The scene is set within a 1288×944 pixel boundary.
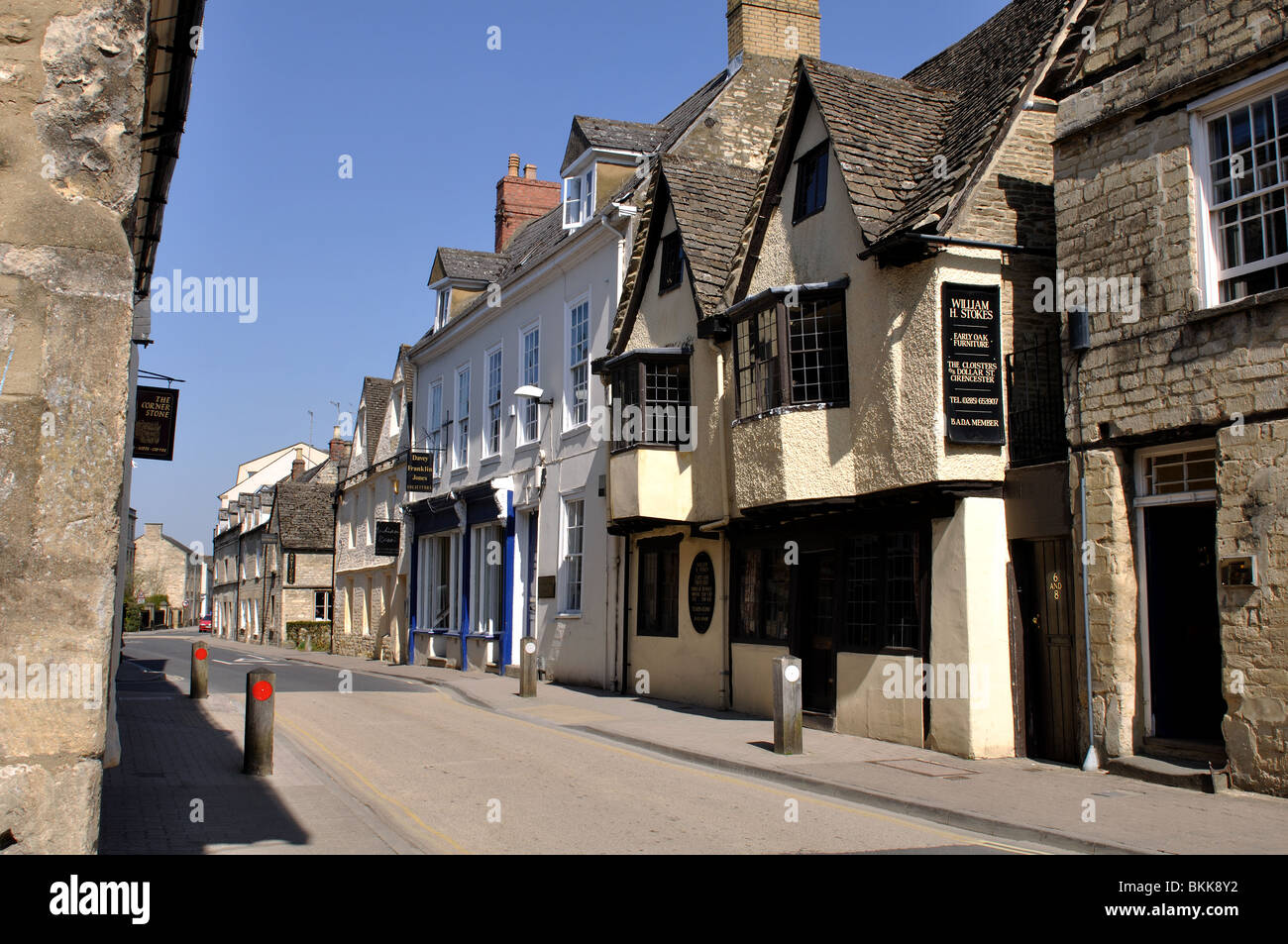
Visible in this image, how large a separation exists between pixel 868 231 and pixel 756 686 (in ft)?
22.9

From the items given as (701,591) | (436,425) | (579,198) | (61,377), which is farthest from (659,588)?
(61,377)

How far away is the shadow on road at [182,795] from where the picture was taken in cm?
757

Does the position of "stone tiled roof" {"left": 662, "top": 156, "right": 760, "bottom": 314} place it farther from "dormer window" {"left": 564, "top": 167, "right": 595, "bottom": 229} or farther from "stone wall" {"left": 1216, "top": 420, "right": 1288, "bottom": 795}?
"stone wall" {"left": 1216, "top": 420, "right": 1288, "bottom": 795}

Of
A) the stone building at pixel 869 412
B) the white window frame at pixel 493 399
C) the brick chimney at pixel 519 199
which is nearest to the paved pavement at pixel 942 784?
the stone building at pixel 869 412

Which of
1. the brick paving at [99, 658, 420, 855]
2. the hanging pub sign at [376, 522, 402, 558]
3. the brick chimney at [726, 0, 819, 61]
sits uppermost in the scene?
the brick chimney at [726, 0, 819, 61]

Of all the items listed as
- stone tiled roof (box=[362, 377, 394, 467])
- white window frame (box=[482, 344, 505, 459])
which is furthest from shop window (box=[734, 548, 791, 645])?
stone tiled roof (box=[362, 377, 394, 467])

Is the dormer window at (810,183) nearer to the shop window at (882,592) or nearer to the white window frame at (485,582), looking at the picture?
the shop window at (882,592)

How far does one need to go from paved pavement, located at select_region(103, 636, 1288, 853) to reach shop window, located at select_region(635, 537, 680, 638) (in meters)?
1.72

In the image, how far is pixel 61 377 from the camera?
3225 mm

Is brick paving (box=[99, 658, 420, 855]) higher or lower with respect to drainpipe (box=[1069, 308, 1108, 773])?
lower

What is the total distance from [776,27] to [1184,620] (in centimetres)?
1680

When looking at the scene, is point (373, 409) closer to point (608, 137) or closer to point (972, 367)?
point (608, 137)

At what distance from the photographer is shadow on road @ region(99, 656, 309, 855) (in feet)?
24.8
